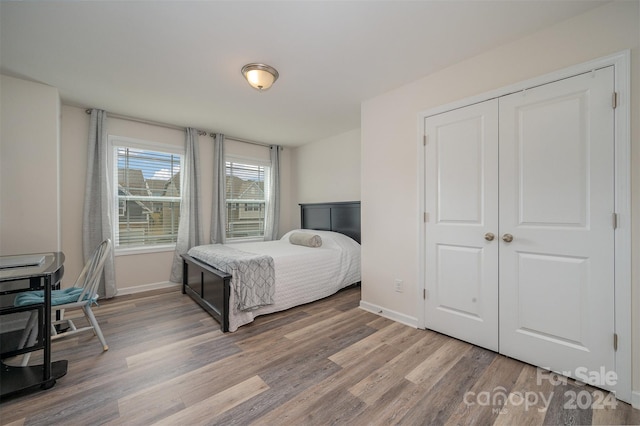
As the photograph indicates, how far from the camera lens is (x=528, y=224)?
1894 millimetres

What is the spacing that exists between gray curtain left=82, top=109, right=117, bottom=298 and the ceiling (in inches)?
14.0

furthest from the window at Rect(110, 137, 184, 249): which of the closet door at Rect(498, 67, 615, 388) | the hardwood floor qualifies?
the closet door at Rect(498, 67, 615, 388)

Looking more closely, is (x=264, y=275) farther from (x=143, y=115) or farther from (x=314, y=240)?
(x=143, y=115)

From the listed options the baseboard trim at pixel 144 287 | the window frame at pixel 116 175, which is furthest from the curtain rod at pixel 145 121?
the baseboard trim at pixel 144 287

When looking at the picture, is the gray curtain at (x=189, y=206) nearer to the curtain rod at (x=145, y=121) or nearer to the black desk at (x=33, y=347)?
the curtain rod at (x=145, y=121)

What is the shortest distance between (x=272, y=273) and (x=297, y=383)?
1242mm

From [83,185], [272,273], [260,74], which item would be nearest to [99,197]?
[83,185]

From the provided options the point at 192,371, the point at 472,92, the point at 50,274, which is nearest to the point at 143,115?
the point at 50,274

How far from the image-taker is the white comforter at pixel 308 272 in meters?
2.83

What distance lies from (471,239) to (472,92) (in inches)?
49.3

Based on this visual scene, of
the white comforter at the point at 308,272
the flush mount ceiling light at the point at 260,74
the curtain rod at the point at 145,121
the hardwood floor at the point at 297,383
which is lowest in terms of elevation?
the hardwood floor at the point at 297,383

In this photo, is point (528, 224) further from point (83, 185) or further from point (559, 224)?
point (83, 185)

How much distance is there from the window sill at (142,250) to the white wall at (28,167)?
85cm

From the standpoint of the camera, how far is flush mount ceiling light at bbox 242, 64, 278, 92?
2.25 metres
